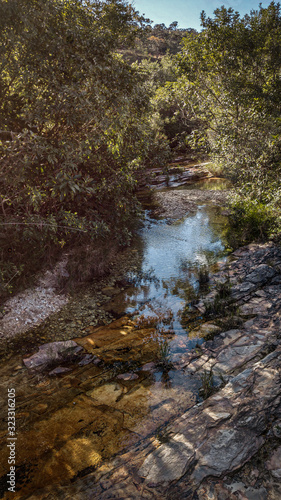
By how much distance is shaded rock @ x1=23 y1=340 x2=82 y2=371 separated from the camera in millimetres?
5876

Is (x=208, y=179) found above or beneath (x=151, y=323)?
above

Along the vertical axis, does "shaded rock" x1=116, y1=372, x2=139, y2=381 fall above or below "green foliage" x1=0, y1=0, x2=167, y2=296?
below

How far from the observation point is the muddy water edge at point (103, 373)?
4.09 meters

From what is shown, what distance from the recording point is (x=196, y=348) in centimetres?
629

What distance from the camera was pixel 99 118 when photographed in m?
7.56

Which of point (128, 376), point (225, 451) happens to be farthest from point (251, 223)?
point (225, 451)

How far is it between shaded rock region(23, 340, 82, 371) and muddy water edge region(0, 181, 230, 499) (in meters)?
0.02

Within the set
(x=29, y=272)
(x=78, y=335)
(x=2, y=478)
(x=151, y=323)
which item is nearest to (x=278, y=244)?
(x=151, y=323)

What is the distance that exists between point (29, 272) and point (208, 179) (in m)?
18.2

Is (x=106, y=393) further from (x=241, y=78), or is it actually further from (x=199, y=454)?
(x=241, y=78)

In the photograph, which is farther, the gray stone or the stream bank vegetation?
the stream bank vegetation

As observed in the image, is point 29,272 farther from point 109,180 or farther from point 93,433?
point 93,433

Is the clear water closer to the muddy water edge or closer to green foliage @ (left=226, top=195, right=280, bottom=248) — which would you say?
the muddy water edge

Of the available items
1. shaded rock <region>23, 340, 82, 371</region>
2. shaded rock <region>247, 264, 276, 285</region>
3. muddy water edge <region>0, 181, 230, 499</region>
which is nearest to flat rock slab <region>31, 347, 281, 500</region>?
muddy water edge <region>0, 181, 230, 499</region>
